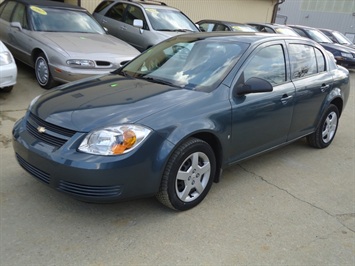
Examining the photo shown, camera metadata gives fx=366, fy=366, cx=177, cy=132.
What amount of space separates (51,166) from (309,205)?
2.45m

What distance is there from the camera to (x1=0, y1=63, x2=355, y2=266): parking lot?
2684mm

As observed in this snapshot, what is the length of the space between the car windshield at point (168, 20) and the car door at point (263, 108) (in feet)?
16.4

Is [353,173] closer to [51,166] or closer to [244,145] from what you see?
[244,145]

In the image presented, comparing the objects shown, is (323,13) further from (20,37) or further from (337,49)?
(20,37)

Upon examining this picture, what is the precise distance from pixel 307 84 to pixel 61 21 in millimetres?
5072

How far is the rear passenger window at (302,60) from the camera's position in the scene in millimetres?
4297

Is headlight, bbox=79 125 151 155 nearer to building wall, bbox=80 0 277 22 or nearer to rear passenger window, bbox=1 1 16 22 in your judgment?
rear passenger window, bbox=1 1 16 22

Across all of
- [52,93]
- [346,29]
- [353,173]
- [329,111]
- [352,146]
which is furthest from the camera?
[346,29]

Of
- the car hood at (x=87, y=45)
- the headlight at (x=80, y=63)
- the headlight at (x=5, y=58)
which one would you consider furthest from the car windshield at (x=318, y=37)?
the headlight at (x=5, y=58)

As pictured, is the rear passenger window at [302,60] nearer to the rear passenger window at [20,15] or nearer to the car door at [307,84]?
the car door at [307,84]

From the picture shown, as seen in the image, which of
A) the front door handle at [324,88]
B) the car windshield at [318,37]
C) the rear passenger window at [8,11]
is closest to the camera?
the front door handle at [324,88]

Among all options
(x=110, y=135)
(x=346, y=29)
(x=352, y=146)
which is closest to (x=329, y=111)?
(x=352, y=146)

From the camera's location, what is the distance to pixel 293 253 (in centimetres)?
285

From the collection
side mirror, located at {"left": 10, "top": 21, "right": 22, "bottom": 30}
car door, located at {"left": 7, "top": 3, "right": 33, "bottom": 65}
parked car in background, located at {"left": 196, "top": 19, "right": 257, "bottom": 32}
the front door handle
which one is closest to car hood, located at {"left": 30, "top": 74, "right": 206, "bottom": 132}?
the front door handle
